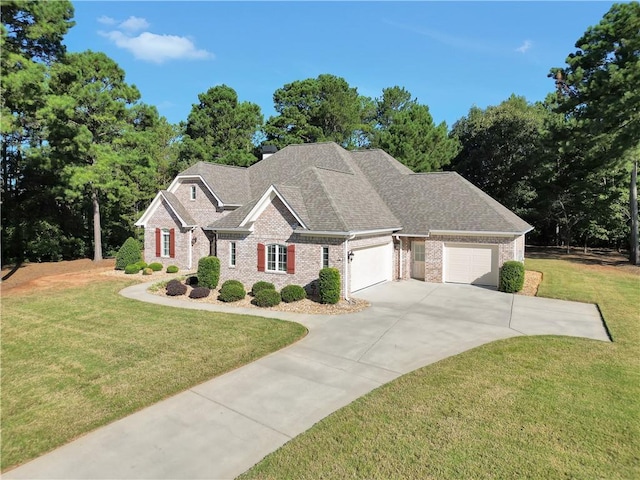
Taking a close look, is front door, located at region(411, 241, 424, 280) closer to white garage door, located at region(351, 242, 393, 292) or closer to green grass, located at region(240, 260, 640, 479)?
white garage door, located at region(351, 242, 393, 292)

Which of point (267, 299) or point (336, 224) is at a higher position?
point (336, 224)

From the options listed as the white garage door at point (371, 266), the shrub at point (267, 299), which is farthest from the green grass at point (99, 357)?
the white garage door at point (371, 266)

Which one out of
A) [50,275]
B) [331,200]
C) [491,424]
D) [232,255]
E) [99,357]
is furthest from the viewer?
[50,275]

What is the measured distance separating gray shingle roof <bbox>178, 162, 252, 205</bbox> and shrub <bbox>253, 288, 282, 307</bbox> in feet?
35.2

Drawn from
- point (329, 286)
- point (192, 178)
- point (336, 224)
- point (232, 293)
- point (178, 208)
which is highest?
point (192, 178)

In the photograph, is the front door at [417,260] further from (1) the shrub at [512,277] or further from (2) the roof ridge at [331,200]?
(2) the roof ridge at [331,200]

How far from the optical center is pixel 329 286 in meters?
15.5

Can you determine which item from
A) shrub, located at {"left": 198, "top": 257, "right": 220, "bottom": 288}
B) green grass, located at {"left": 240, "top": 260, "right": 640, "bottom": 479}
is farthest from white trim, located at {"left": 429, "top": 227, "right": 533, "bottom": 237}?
shrub, located at {"left": 198, "top": 257, "right": 220, "bottom": 288}

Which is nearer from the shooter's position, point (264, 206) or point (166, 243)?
point (264, 206)

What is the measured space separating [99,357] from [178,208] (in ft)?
52.5

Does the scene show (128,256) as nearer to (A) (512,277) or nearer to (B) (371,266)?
(B) (371,266)

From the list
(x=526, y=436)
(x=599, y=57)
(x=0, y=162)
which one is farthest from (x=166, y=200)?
(x=599, y=57)

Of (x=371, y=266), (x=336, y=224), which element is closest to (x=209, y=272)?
(x=336, y=224)

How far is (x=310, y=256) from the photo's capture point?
1733cm
